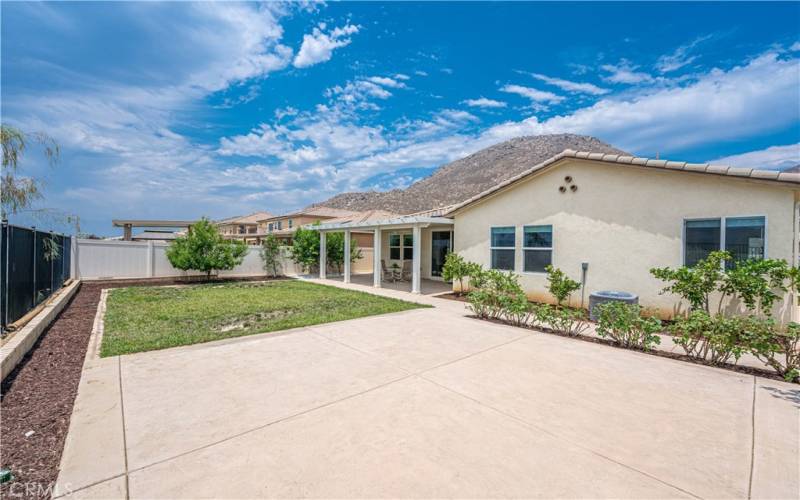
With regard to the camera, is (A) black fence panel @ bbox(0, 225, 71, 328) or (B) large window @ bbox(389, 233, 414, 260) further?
(B) large window @ bbox(389, 233, 414, 260)

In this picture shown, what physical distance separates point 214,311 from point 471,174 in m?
69.4

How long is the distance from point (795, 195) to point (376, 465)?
918 cm

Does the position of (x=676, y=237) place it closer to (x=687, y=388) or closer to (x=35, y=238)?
(x=687, y=388)

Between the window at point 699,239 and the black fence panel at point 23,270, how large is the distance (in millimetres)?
13012

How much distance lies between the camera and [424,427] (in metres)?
3.19

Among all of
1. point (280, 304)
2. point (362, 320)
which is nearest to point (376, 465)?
point (362, 320)

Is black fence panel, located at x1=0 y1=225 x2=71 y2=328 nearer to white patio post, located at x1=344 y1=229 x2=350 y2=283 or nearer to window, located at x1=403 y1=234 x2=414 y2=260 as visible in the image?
white patio post, located at x1=344 y1=229 x2=350 y2=283

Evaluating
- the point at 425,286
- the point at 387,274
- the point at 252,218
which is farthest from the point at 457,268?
the point at 252,218

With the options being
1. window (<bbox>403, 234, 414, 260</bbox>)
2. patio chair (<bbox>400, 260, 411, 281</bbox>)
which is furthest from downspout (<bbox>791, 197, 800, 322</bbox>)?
window (<bbox>403, 234, 414, 260</bbox>)

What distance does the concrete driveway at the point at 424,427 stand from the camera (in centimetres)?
244

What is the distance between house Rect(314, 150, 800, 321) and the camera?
21.9 ft

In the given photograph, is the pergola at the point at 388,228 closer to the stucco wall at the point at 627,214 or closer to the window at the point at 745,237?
the stucco wall at the point at 627,214

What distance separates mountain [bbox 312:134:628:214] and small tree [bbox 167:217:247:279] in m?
47.8

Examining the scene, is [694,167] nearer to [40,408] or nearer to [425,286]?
[425,286]
